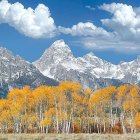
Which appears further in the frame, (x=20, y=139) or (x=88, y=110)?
(x=88, y=110)

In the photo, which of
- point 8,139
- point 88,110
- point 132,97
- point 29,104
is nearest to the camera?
point 8,139

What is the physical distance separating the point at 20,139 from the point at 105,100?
105276 millimetres

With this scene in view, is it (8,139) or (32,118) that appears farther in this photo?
(32,118)

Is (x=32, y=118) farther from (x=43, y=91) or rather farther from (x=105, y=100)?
(x=105, y=100)

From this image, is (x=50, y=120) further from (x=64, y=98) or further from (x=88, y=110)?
(x=88, y=110)

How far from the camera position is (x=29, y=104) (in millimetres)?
136375

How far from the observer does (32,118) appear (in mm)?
138875

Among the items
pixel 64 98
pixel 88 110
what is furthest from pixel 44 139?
pixel 88 110

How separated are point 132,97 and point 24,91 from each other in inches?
1536

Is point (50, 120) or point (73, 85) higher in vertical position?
point (73, 85)

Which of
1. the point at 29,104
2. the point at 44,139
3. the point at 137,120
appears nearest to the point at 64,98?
the point at 29,104

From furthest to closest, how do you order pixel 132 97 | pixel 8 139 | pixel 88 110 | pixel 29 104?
pixel 88 110 → pixel 29 104 → pixel 132 97 → pixel 8 139

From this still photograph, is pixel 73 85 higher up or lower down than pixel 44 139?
higher up

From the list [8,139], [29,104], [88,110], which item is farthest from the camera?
[88,110]
